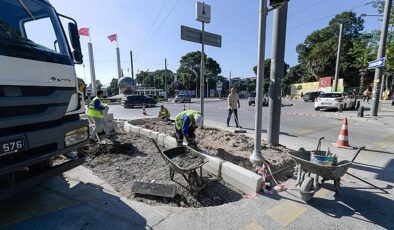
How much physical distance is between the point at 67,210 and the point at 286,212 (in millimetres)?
3007

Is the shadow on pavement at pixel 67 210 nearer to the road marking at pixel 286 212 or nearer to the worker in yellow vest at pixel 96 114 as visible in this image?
the road marking at pixel 286 212

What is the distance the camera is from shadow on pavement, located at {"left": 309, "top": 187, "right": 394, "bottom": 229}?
2.83 m

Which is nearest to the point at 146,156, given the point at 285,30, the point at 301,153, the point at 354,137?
the point at 301,153

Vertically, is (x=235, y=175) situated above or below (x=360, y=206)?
above

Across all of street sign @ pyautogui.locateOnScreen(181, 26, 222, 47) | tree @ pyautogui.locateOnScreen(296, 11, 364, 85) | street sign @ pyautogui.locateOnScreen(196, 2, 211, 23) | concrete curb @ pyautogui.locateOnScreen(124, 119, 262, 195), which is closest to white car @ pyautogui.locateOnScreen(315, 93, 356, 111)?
street sign @ pyautogui.locateOnScreen(181, 26, 222, 47)

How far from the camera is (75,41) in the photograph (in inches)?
150

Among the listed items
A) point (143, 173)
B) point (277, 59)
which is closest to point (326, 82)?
point (277, 59)

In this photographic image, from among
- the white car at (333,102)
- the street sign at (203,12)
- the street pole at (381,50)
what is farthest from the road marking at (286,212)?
the white car at (333,102)

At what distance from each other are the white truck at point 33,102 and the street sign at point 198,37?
10.6 ft

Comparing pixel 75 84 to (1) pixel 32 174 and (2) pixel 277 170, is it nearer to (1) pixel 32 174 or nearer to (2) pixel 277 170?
(1) pixel 32 174

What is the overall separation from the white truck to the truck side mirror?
11.1 inches

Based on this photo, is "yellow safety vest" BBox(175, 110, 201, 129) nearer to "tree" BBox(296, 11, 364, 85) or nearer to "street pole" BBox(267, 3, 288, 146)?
"street pole" BBox(267, 3, 288, 146)

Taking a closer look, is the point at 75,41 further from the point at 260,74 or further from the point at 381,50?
the point at 381,50

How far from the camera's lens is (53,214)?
2900mm
